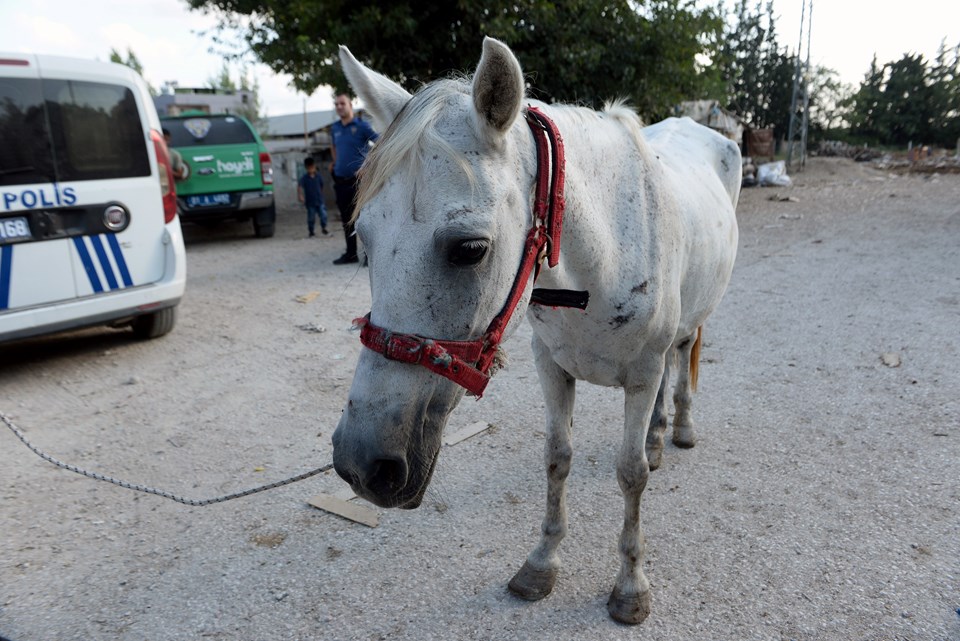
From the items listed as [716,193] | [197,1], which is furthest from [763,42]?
[716,193]

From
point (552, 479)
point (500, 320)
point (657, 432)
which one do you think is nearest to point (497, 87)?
point (500, 320)

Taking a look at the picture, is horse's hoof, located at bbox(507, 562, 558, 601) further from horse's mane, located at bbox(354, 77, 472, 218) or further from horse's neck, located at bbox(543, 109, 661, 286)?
horse's mane, located at bbox(354, 77, 472, 218)

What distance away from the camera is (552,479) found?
2527 millimetres

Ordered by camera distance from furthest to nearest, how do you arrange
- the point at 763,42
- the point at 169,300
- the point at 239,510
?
the point at 763,42
the point at 169,300
the point at 239,510

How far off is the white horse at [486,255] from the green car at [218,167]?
969 cm

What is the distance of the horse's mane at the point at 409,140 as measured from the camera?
146 cm

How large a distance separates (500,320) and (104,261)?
4496 millimetres

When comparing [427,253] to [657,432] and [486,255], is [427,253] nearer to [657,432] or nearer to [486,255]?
[486,255]

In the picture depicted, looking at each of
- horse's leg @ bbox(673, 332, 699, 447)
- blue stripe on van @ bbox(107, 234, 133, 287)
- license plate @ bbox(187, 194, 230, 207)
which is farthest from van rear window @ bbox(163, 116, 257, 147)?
horse's leg @ bbox(673, 332, 699, 447)

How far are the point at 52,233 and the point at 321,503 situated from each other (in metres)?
3.25

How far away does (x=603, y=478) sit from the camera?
3.22 metres

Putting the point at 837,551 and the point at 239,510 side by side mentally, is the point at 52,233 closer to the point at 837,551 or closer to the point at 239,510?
the point at 239,510

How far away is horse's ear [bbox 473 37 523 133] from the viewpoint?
1.39m

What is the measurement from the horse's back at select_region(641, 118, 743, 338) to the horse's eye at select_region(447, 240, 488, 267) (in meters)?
1.13
